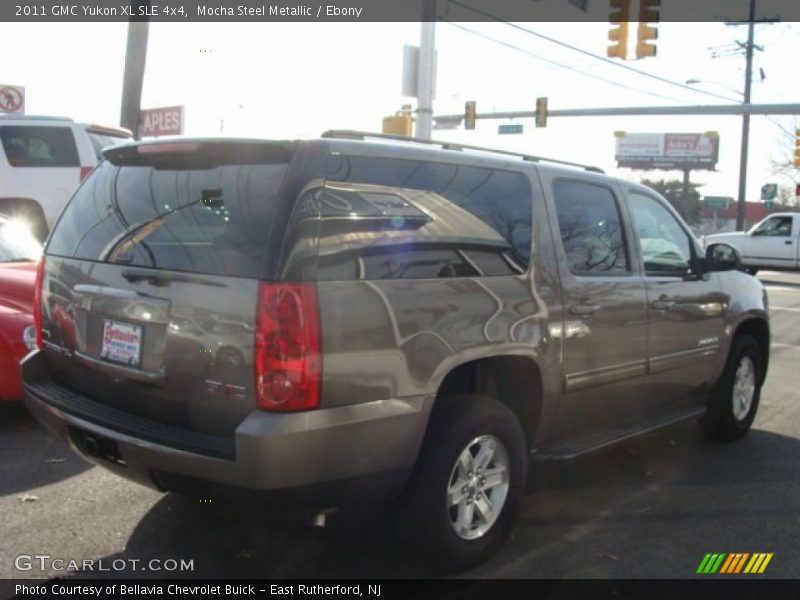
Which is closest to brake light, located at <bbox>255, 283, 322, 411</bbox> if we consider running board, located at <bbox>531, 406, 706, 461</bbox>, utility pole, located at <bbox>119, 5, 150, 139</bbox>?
running board, located at <bbox>531, 406, 706, 461</bbox>

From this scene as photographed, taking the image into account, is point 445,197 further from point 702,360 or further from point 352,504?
point 702,360

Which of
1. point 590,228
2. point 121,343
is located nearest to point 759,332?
point 590,228

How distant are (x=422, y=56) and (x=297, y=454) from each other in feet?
46.3

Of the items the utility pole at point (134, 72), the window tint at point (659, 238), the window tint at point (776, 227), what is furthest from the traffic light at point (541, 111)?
the window tint at point (659, 238)

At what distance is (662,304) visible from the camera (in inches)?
191

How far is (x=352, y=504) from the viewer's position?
3227 mm

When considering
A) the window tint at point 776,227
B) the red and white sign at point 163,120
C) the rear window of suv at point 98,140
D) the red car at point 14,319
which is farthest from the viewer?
the red and white sign at point 163,120

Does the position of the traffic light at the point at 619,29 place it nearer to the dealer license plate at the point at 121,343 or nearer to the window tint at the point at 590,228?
the window tint at the point at 590,228

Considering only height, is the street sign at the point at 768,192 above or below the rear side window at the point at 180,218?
above

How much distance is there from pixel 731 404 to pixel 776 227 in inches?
844

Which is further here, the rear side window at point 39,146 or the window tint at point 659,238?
the rear side window at point 39,146

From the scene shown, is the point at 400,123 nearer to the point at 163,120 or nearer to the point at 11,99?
the point at 11,99

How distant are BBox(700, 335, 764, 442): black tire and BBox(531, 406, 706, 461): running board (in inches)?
30.9

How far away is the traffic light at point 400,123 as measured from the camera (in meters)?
19.5
